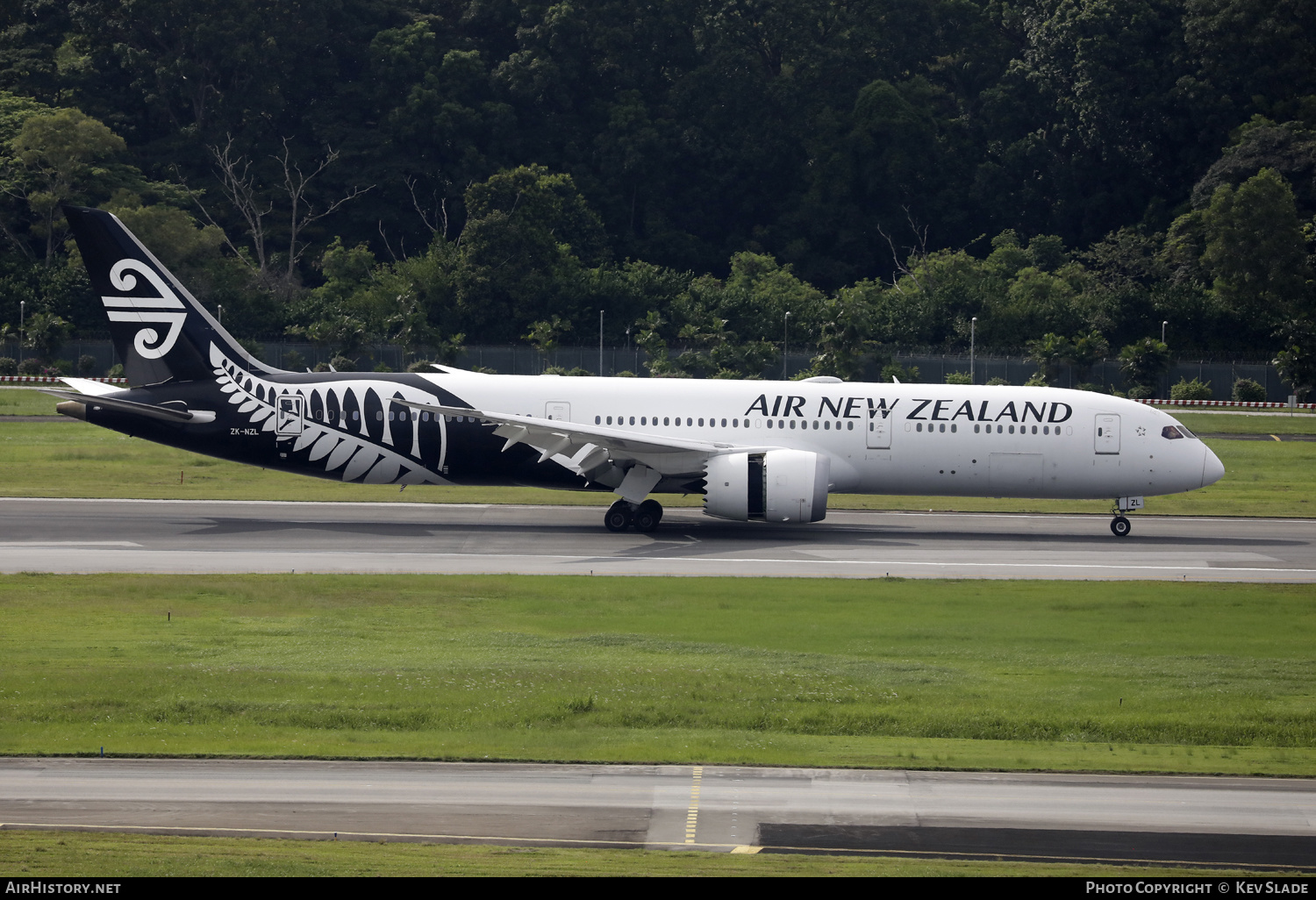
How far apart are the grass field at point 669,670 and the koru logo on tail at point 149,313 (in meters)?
10.5

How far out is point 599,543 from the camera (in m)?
34.6

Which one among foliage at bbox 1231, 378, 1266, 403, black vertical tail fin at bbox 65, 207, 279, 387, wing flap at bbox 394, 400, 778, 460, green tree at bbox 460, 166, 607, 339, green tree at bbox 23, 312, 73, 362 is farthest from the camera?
green tree at bbox 460, 166, 607, 339

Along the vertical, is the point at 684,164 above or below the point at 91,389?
above

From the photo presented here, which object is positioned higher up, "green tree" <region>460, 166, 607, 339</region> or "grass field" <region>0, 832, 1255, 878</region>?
"green tree" <region>460, 166, 607, 339</region>

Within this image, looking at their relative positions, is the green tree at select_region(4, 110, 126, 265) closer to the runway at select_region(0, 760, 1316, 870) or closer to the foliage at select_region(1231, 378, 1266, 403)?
the foliage at select_region(1231, 378, 1266, 403)

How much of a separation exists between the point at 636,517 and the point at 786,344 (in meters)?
64.5

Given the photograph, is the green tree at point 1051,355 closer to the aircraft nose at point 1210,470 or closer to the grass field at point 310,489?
the grass field at point 310,489

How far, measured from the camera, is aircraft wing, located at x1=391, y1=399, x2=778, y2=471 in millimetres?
34844

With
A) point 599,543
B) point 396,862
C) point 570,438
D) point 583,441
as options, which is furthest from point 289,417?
point 396,862

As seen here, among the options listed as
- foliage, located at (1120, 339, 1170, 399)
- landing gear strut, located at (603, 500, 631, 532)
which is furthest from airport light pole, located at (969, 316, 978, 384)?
landing gear strut, located at (603, 500, 631, 532)

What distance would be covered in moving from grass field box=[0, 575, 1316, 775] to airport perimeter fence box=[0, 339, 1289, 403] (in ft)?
217

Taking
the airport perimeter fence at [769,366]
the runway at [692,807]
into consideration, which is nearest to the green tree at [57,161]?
the airport perimeter fence at [769,366]

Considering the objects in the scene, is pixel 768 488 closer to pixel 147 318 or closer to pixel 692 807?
pixel 147 318
